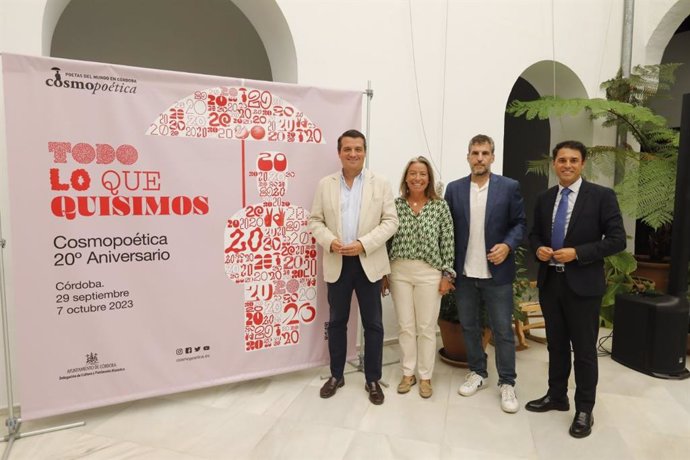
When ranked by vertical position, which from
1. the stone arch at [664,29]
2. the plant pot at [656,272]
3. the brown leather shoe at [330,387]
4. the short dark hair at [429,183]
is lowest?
the brown leather shoe at [330,387]

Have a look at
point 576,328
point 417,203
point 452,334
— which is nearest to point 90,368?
point 417,203

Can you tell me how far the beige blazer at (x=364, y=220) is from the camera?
2619 mm

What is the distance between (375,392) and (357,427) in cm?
33

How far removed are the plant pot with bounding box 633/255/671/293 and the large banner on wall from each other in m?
3.36

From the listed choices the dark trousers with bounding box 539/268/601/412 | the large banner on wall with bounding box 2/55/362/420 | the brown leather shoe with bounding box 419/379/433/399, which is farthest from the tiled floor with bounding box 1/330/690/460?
the dark trousers with bounding box 539/268/601/412

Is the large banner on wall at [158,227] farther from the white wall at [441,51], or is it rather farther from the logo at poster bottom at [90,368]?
the white wall at [441,51]

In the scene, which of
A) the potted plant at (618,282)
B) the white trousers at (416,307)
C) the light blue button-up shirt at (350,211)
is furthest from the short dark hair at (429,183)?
the potted plant at (618,282)

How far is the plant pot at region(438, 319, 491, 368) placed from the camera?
327cm

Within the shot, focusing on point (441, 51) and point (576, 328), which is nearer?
point (576, 328)

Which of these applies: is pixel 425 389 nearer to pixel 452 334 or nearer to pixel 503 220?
pixel 452 334

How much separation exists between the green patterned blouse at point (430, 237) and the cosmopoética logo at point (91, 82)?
1.65 m

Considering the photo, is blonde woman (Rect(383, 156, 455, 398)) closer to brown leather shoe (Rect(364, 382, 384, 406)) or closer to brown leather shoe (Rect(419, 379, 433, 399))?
brown leather shoe (Rect(419, 379, 433, 399))

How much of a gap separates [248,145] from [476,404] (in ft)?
6.59

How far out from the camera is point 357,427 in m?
2.42
